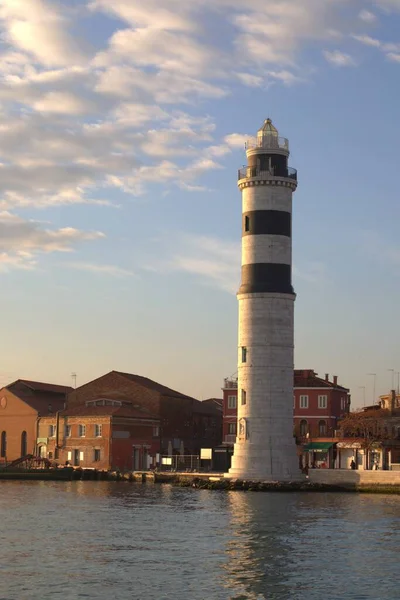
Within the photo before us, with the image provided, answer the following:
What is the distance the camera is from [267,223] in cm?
7500

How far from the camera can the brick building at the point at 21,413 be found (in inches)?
3989

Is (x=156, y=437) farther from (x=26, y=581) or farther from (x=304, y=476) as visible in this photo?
(x=26, y=581)

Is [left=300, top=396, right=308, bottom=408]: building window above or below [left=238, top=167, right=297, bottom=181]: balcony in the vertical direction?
below

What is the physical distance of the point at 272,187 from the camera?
75.7 m

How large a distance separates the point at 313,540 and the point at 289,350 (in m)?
33.2

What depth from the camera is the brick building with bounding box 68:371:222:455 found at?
3885 inches

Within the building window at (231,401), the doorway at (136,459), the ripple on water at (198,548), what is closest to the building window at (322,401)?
the building window at (231,401)

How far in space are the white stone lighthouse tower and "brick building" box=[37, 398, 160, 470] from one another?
63.6ft

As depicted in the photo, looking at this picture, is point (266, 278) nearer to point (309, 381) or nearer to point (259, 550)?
point (309, 381)

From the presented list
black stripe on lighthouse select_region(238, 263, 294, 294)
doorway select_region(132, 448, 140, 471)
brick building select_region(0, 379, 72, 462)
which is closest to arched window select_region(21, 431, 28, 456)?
brick building select_region(0, 379, 72, 462)

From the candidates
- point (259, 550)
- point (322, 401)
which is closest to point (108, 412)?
point (322, 401)

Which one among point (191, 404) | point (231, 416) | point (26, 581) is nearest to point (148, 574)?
point (26, 581)

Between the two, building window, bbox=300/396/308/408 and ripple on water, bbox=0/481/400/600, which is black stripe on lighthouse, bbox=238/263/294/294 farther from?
building window, bbox=300/396/308/408

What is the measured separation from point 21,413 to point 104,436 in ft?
46.3
